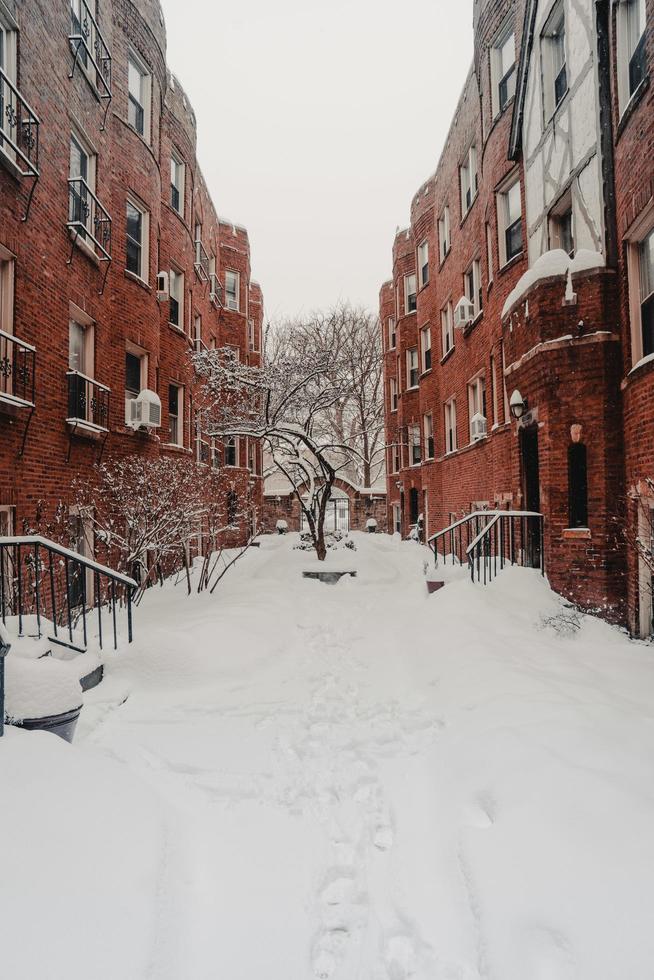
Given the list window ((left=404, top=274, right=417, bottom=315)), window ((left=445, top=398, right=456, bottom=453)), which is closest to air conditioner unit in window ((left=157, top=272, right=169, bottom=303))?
window ((left=445, top=398, right=456, bottom=453))

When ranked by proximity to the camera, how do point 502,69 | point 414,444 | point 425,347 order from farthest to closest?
point 414,444 → point 425,347 → point 502,69

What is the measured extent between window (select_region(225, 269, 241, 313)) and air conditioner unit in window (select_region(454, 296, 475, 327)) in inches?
512

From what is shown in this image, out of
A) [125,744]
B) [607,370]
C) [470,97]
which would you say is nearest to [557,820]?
[125,744]

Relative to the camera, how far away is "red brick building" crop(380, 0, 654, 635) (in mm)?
6730

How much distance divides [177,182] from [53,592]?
15105mm

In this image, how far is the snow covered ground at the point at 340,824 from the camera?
2170 millimetres

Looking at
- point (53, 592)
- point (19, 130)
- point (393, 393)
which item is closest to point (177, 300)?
point (19, 130)

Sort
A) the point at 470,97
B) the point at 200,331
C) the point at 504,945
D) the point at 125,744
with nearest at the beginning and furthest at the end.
Result: 1. the point at 504,945
2. the point at 125,744
3. the point at 470,97
4. the point at 200,331

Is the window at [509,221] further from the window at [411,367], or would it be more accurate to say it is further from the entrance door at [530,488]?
the window at [411,367]

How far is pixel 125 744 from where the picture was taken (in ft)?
13.3

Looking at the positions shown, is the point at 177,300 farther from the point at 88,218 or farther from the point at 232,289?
the point at 232,289

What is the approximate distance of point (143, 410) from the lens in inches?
436

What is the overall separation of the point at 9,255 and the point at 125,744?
698 centimetres

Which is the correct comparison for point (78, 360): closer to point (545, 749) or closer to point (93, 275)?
point (93, 275)
